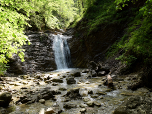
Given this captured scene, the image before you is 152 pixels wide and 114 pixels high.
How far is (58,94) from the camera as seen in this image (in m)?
3.83

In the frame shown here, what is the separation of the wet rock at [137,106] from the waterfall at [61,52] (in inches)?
447

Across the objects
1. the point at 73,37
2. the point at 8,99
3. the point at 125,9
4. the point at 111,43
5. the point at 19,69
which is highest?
the point at 125,9

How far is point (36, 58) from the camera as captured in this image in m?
11.9

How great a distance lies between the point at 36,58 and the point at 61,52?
11.7 ft

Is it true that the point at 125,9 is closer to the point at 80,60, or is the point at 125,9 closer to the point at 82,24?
the point at 82,24

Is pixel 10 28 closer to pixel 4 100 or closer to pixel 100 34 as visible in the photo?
pixel 4 100

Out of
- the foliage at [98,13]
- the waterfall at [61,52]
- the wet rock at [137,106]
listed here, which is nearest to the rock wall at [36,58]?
the waterfall at [61,52]

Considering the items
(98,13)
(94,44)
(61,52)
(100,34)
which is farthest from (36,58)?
(98,13)

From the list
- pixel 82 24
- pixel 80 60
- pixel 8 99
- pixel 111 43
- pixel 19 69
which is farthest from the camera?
pixel 82 24

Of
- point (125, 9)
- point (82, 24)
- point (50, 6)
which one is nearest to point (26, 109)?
point (125, 9)

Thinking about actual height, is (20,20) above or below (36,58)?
above

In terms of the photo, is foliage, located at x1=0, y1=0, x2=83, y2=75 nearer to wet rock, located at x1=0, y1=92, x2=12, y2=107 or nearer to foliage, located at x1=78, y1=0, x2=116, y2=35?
wet rock, located at x1=0, y1=92, x2=12, y2=107

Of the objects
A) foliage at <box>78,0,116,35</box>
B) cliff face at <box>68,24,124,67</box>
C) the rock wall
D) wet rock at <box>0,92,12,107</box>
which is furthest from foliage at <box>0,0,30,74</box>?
foliage at <box>78,0,116,35</box>

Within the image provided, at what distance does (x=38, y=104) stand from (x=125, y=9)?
12153mm
